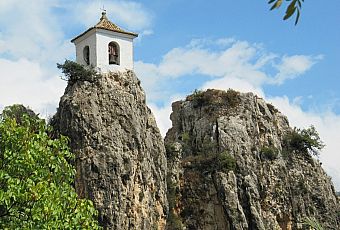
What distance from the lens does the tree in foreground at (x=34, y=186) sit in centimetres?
1264

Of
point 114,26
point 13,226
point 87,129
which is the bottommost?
point 13,226

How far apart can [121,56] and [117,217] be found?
29.1ft

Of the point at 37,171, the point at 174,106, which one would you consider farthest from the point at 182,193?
the point at 37,171

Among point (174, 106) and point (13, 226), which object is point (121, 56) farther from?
point (13, 226)

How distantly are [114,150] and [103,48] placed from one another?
19.1ft

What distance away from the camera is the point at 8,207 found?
1298 centimetres

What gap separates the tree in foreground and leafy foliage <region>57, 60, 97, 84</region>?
1479cm

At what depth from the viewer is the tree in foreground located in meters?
12.6

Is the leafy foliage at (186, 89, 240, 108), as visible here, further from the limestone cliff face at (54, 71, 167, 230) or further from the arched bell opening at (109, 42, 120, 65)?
the arched bell opening at (109, 42, 120, 65)

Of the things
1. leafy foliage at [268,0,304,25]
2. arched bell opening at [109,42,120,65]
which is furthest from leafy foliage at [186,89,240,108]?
leafy foliage at [268,0,304,25]

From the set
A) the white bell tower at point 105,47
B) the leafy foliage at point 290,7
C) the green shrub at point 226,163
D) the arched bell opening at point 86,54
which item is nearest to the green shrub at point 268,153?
the green shrub at point 226,163

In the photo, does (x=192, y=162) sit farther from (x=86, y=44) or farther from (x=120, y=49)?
(x=86, y=44)

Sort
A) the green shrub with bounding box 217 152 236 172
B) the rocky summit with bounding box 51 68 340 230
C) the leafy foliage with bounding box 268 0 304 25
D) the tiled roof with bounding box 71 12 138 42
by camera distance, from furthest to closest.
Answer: the green shrub with bounding box 217 152 236 172, the tiled roof with bounding box 71 12 138 42, the rocky summit with bounding box 51 68 340 230, the leafy foliage with bounding box 268 0 304 25

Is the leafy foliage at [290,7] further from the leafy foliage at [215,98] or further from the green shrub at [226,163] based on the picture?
the leafy foliage at [215,98]
